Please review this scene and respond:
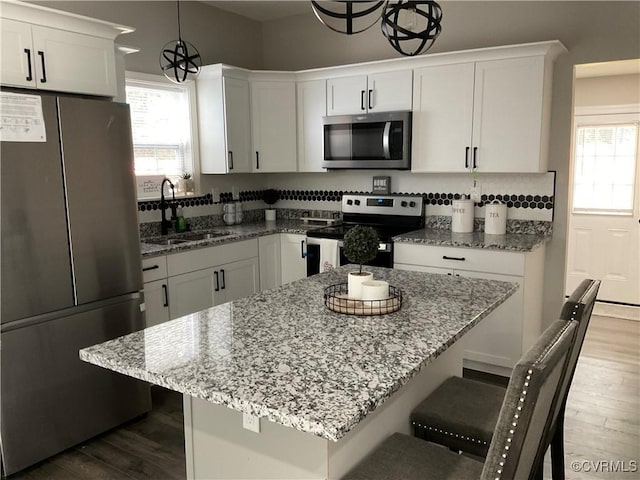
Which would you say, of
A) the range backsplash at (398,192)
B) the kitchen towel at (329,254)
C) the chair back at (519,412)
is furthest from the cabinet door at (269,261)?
the chair back at (519,412)

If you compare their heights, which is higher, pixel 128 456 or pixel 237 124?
pixel 237 124

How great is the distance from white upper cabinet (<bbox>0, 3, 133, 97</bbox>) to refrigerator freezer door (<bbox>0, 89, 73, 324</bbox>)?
0.64ft

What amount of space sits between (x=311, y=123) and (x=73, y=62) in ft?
7.10

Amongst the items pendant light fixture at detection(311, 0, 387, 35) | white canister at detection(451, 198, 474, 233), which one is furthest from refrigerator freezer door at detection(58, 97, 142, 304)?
white canister at detection(451, 198, 474, 233)

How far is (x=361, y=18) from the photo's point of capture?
5.46 feet

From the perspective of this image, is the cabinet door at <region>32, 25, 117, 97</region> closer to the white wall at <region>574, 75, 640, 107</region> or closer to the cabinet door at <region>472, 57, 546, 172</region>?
the cabinet door at <region>472, 57, 546, 172</region>

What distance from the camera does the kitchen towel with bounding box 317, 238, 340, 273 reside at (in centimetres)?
409

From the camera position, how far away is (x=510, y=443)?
3.81 feet

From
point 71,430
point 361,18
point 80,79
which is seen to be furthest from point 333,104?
point 71,430

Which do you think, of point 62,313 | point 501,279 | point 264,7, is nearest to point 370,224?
point 501,279

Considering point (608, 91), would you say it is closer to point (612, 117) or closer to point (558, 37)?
point (612, 117)

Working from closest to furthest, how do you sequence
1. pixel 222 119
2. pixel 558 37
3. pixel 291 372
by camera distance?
1. pixel 291 372
2. pixel 558 37
3. pixel 222 119

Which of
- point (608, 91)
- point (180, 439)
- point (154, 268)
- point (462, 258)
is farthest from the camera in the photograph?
point (608, 91)

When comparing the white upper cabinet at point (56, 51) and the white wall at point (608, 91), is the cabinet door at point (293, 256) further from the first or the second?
the white wall at point (608, 91)
